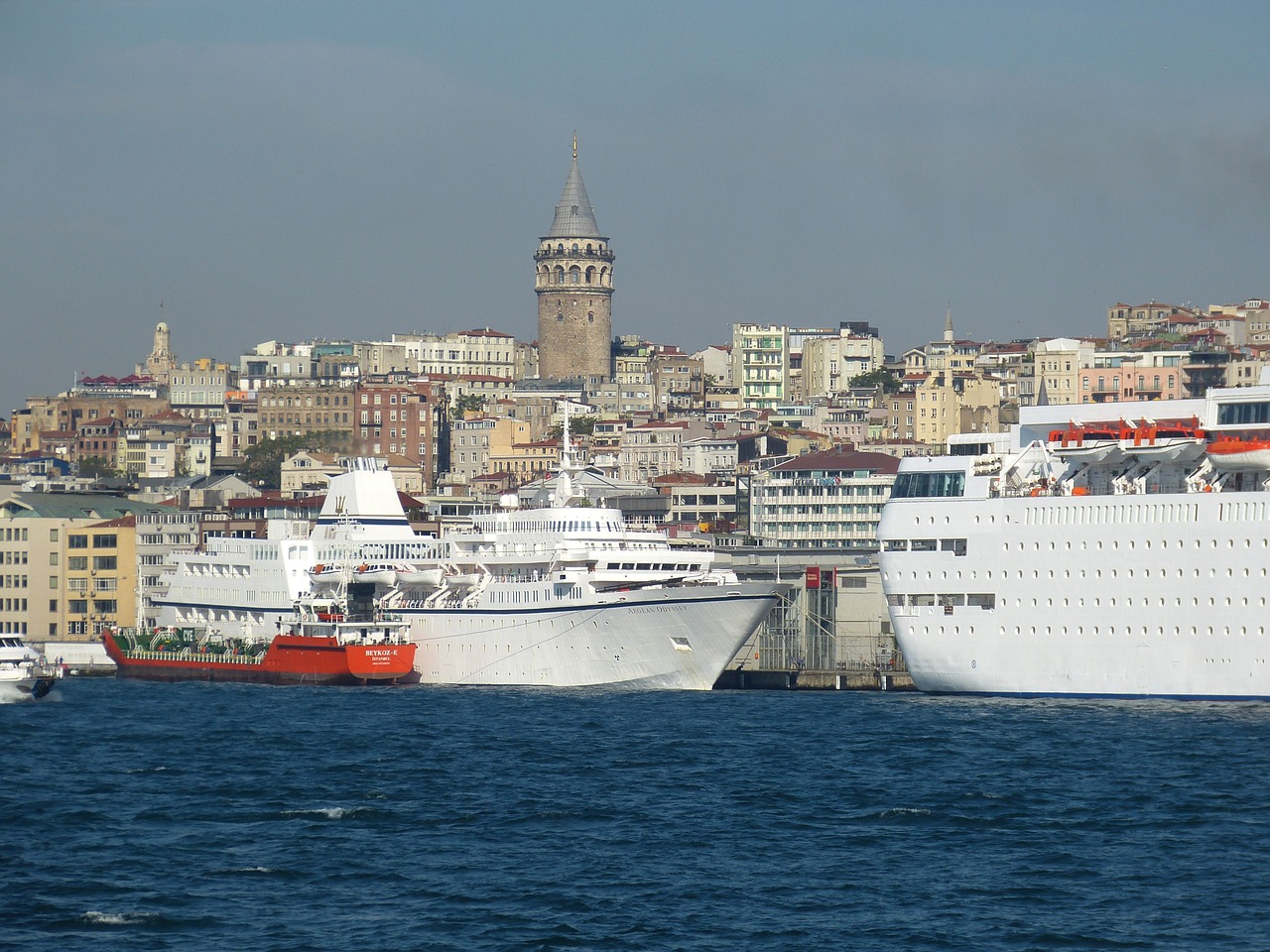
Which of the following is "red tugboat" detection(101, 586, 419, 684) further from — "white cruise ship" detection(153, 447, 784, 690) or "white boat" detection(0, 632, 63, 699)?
"white boat" detection(0, 632, 63, 699)

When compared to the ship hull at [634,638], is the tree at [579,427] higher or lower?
higher

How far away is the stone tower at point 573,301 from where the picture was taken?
529 ft

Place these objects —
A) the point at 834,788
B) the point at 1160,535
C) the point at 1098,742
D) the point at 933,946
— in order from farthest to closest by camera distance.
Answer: the point at 1160,535 → the point at 1098,742 → the point at 834,788 → the point at 933,946

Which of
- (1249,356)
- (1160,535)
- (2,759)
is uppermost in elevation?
(1249,356)

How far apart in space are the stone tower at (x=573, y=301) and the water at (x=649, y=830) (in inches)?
4372

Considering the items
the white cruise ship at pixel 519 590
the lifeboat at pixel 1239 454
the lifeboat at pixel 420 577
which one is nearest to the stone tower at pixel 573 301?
the white cruise ship at pixel 519 590

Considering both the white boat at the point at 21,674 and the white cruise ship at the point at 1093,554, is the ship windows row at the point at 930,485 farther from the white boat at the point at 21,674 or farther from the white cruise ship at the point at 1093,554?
the white boat at the point at 21,674

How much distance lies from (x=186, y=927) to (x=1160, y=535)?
29.0 m

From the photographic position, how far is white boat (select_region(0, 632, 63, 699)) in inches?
2229

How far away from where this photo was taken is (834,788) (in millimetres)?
37562

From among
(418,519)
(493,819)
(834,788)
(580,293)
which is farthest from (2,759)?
(580,293)

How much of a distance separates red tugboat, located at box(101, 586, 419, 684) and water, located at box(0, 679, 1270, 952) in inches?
435

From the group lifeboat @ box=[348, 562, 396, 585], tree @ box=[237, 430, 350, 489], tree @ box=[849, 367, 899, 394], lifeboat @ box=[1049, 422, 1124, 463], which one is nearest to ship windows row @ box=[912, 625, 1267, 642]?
lifeboat @ box=[1049, 422, 1124, 463]

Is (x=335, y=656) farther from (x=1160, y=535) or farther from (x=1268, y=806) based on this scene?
(x=1268, y=806)
